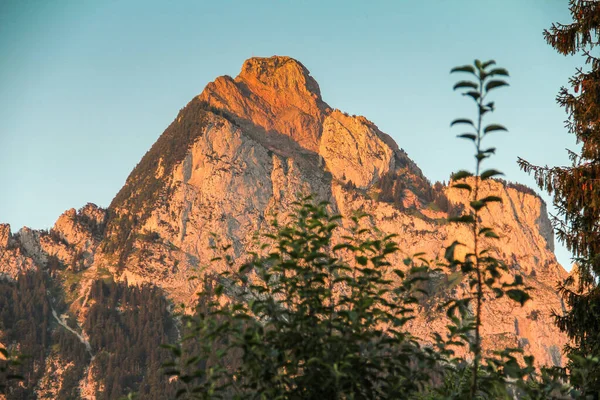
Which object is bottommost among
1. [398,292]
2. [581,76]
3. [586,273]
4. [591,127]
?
[398,292]

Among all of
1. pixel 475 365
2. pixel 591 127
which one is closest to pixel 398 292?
pixel 475 365

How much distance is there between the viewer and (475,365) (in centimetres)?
1090

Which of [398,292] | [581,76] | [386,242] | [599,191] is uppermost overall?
[581,76]

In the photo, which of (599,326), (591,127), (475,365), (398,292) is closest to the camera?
(475,365)

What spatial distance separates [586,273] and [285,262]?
14.4 meters

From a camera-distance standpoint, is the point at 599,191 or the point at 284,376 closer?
the point at 284,376

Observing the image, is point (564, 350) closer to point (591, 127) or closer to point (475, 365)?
point (591, 127)

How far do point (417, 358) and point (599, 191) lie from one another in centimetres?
1293

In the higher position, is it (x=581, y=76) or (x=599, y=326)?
(x=581, y=76)

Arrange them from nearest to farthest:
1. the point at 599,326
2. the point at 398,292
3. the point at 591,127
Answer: the point at 398,292 → the point at 599,326 → the point at 591,127

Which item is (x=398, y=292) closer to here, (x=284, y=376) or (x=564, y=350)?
(x=284, y=376)

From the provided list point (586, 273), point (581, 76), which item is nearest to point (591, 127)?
point (581, 76)

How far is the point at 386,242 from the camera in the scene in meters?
12.3

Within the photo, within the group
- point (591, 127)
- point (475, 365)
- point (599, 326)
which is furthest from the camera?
point (591, 127)
